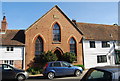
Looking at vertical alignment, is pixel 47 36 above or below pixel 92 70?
above

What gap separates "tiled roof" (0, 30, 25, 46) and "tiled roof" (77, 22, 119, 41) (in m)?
10.4

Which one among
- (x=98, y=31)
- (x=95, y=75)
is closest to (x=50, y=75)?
(x=95, y=75)

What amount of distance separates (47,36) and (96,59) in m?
9.39

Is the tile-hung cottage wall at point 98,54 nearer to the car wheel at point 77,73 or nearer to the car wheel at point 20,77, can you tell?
the car wheel at point 77,73

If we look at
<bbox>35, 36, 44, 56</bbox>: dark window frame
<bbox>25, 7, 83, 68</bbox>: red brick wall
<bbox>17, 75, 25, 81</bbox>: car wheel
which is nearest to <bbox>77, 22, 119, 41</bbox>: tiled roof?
<bbox>25, 7, 83, 68</bbox>: red brick wall

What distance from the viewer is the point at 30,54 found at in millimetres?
19156

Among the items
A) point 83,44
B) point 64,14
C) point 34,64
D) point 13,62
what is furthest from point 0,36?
point 83,44

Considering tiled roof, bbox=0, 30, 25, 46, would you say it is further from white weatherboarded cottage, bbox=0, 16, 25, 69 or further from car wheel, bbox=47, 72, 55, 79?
car wheel, bbox=47, 72, 55, 79

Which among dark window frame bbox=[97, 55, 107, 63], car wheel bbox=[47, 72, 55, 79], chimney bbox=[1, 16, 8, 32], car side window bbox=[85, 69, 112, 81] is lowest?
car wheel bbox=[47, 72, 55, 79]

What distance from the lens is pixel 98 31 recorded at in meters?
25.2

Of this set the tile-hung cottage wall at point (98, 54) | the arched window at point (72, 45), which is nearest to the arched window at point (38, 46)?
the arched window at point (72, 45)

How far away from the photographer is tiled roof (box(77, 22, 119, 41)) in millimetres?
23034

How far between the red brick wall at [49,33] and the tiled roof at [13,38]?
1445 millimetres

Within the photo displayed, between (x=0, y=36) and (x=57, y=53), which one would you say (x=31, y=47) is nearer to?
(x=57, y=53)
